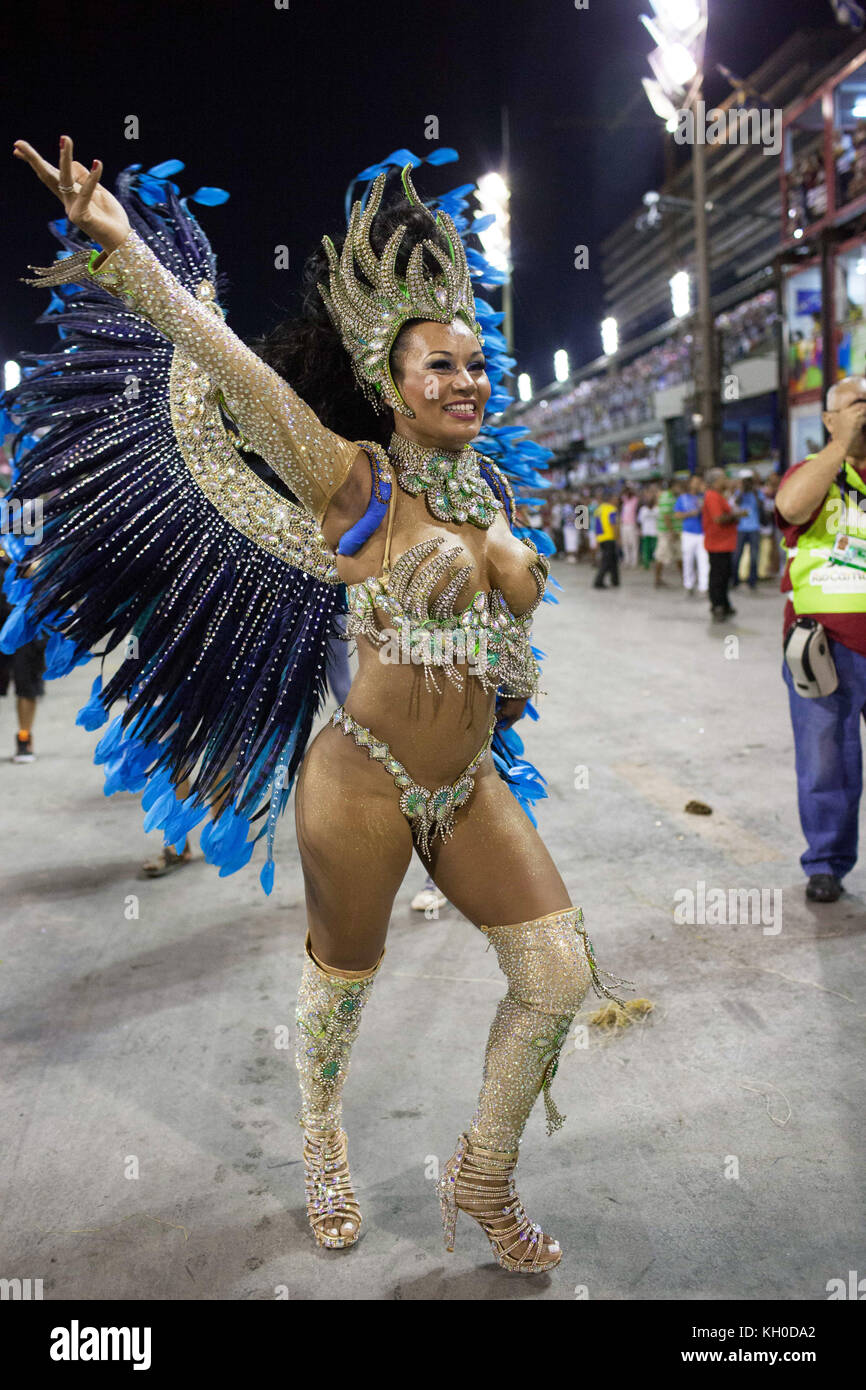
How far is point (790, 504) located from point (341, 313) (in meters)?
2.23

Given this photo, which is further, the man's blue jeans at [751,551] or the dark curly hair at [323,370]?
the man's blue jeans at [751,551]

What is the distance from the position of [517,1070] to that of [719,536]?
1001 centimetres

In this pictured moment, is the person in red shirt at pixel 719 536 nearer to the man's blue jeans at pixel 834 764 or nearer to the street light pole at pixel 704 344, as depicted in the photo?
the street light pole at pixel 704 344

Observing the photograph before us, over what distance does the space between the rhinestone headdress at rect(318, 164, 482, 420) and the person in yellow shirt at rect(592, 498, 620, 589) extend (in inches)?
524

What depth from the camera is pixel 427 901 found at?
4062 mm

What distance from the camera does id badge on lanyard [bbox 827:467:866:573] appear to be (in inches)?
148

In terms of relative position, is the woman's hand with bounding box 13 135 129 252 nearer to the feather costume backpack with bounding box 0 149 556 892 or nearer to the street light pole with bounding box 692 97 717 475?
the feather costume backpack with bounding box 0 149 556 892

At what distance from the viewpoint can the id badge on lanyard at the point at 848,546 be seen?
12.3 feet

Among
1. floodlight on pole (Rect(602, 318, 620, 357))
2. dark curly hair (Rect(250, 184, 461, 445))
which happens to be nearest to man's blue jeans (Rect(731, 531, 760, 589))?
dark curly hair (Rect(250, 184, 461, 445))

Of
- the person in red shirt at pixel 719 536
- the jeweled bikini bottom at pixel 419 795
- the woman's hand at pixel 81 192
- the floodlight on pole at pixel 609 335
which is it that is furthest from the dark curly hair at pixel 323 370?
the floodlight on pole at pixel 609 335

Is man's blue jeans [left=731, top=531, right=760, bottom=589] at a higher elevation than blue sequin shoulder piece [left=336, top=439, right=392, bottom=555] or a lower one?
lower

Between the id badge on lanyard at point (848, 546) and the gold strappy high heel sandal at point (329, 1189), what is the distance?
2.72 metres

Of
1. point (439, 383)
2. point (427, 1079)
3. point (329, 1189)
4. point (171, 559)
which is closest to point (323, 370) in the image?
point (439, 383)
